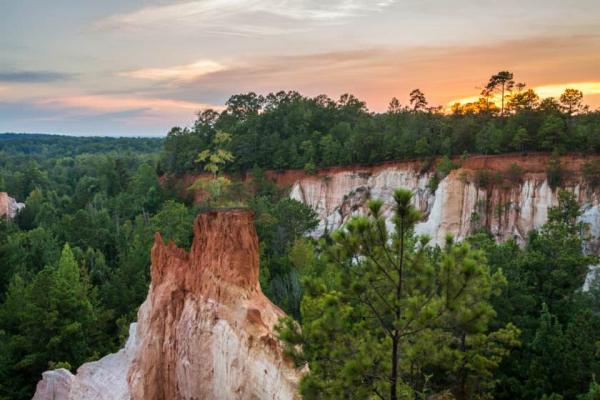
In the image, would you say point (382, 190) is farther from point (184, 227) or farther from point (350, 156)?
point (184, 227)

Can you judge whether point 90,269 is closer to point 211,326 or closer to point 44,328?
point 44,328

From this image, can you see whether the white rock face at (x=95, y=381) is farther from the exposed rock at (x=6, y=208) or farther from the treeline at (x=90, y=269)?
the exposed rock at (x=6, y=208)

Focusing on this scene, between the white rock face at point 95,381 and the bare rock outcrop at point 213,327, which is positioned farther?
the white rock face at point 95,381

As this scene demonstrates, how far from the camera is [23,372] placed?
2133 cm

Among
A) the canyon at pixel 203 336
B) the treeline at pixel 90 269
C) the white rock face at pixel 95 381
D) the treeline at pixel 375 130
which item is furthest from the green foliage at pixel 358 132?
the white rock face at pixel 95 381

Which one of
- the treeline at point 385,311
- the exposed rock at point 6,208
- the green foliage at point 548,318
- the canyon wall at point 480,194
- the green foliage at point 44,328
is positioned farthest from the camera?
the exposed rock at point 6,208

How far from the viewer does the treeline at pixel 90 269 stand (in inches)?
846

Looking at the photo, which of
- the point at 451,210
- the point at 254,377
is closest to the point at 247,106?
the point at 451,210

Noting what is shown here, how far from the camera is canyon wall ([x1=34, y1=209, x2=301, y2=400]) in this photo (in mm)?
11242

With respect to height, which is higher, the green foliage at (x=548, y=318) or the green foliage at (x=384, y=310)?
the green foliage at (x=384, y=310)

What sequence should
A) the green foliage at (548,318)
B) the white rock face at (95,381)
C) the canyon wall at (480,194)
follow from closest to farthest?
1. the white rock face at (95,381)
2. the green foliage at (548,318)
3. the canyon wall at (480,194)

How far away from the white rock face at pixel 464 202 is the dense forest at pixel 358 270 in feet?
6.09

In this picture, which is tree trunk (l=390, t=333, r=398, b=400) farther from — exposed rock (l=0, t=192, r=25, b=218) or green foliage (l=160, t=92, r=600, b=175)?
exposed rock (l=0, t=192, r=25, b=218)

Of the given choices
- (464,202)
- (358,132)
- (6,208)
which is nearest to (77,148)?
(6,208)
